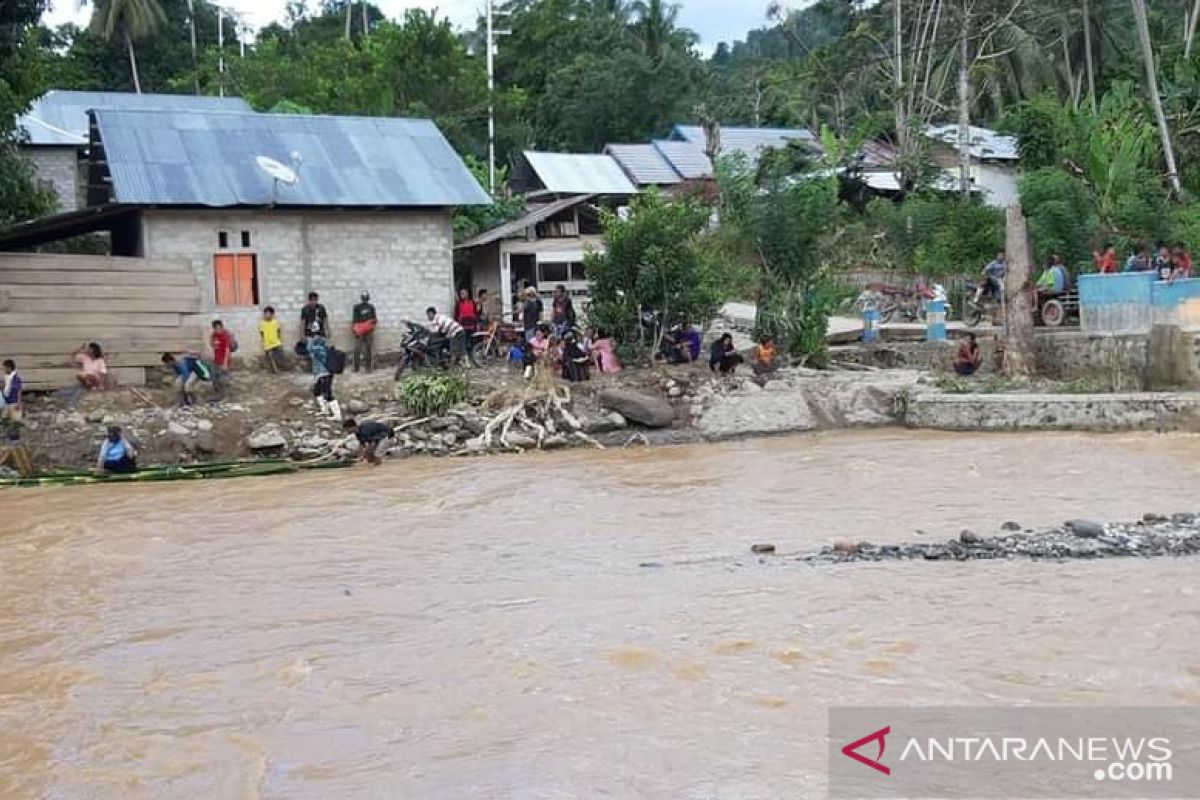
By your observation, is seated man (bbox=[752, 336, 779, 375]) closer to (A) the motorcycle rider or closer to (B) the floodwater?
(A) the motorcycle rider

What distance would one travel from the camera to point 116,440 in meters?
15.8

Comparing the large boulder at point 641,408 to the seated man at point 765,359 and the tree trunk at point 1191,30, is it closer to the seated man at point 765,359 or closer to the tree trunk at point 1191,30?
the seated man at point 765,359

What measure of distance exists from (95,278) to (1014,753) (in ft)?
51.0

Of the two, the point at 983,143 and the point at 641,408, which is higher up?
the point at 983,143

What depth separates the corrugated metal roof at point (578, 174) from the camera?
30.0 m

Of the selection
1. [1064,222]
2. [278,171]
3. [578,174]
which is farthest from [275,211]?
[1064,222]

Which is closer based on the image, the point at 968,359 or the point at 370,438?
the point at 370,438

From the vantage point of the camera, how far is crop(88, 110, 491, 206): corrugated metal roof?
19.6m

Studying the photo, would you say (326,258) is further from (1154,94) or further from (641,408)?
(1154,94)

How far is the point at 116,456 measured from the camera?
1572 cm

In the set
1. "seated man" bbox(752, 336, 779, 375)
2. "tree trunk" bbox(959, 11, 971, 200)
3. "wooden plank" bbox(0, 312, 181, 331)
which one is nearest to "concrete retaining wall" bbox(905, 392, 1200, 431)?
"seated man" bbox(752, 336, 779, 375)

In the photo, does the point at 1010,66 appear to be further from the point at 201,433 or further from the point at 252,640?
the point at 252,640

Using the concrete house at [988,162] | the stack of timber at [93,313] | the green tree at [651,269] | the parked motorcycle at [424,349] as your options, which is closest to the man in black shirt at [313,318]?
the parked motorcycle at [424,349]

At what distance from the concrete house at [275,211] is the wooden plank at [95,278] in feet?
1.47
